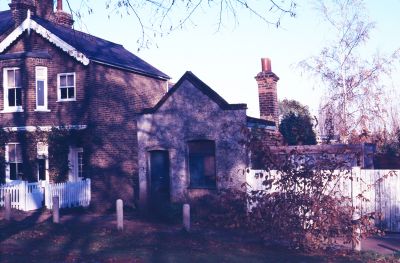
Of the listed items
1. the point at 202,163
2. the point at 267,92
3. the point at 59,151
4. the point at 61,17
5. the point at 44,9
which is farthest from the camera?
the point at 61,17

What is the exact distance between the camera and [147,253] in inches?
444

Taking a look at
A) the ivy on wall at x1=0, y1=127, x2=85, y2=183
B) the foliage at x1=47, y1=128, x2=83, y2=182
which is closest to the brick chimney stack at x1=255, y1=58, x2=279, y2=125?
the ivy on wall at x1=0, y1=127, x2=85, y2=183

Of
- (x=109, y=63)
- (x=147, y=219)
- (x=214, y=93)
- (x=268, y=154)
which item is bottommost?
(x=147, y=219)

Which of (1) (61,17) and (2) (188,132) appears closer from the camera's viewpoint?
(2) (188,132)

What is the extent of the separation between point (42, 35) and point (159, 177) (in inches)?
354

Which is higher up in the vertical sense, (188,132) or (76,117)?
(76,117)

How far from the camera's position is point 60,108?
2091cm

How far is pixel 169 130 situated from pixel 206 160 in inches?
78.6

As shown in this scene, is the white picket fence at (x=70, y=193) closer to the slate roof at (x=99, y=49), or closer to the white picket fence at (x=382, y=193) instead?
the slate roof at (x=99, y=49)

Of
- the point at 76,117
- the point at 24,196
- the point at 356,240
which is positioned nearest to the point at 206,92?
the point at 76,117

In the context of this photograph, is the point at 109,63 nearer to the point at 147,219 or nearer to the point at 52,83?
the point at 52,83

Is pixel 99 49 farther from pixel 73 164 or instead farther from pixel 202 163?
pixel 202 163

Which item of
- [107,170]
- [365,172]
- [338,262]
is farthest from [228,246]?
[107,170]

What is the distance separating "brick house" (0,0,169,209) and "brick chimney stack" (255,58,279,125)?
699cm
